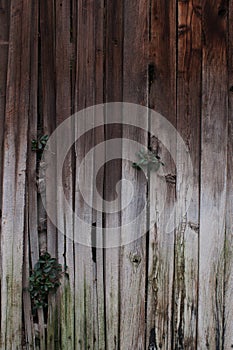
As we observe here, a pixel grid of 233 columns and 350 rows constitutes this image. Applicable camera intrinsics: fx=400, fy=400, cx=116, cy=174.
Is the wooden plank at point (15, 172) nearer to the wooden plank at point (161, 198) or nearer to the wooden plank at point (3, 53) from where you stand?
the wooden plank at point (3, 53)

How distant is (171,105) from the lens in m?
2.14

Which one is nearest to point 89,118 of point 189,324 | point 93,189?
point 93,189

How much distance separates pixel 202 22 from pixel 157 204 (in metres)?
1.00

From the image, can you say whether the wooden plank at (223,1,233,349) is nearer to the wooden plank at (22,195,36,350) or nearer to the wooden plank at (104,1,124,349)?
the wooden plank at (104,1,124,349)

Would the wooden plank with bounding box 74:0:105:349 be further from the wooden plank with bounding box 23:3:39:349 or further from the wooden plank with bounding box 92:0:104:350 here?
the wooden plank with bounding box 23:3:39:349

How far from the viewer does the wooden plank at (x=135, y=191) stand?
214cm

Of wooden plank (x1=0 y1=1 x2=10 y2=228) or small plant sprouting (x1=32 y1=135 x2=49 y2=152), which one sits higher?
wooden plank (x1=0 y1=1 x2=10 y2=228)

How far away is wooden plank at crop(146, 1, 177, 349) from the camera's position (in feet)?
7.00

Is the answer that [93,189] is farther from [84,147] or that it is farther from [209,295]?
[209,295]

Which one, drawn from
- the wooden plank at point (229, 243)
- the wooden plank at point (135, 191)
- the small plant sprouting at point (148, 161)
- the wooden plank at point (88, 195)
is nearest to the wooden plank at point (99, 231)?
the wooden plank at point (88, 195)

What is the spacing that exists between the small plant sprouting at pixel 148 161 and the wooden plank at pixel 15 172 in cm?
62

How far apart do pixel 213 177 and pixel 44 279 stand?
1059mm

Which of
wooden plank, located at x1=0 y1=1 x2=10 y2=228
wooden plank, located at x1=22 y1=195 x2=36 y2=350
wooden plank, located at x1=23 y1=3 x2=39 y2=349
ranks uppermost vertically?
wooden plank, located at x1=0 y1=1 x2=10 y2=228

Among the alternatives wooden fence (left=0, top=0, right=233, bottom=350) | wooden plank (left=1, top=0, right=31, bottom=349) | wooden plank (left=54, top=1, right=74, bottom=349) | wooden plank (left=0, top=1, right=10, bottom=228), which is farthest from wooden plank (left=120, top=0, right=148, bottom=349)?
wooden plank (left=0, top=1, right=10, bottom=228)
